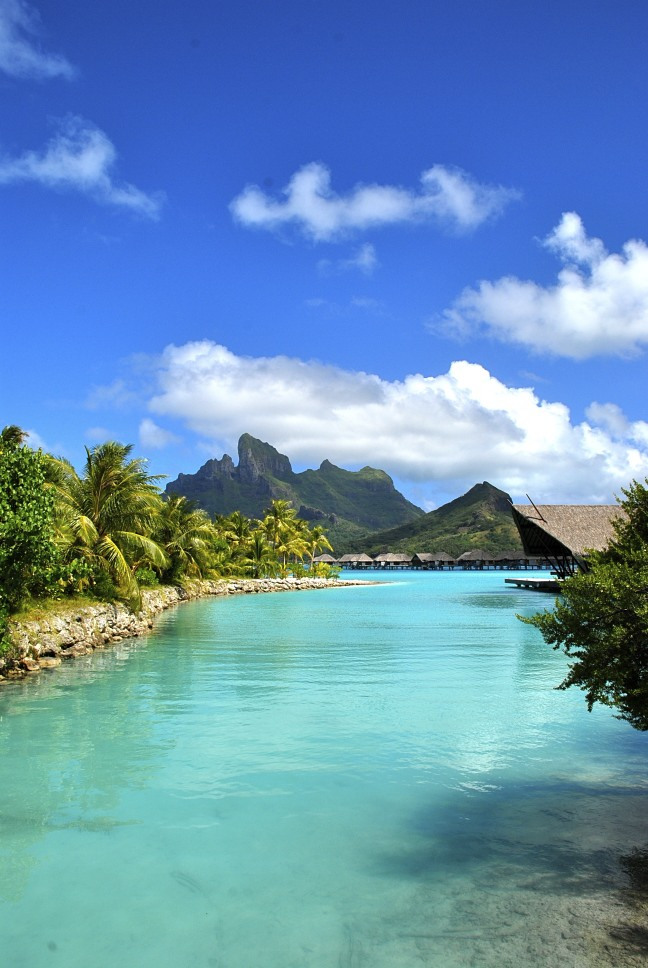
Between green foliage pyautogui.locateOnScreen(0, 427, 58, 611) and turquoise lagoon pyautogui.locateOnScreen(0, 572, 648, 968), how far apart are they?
2.11 m

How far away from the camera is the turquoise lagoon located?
3936 millimetres

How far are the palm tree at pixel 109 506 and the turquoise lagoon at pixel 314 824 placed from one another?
6.72 metres

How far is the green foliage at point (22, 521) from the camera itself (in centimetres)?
1131

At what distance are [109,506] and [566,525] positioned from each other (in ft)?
80.7

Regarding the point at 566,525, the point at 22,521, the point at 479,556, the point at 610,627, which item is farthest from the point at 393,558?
the point at 610,627

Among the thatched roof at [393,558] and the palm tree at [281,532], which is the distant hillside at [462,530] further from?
the palm tree at [281,532]

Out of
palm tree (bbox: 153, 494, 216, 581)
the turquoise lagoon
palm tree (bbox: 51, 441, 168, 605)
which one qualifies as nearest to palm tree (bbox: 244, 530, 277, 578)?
palm tree (bbox: 153, 494, 216, 581)

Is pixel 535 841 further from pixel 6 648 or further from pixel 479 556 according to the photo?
pixel 479 556

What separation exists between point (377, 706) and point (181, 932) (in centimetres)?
641

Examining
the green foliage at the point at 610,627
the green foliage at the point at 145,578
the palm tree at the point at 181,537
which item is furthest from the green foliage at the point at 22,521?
the palm tree at the point at 181,537

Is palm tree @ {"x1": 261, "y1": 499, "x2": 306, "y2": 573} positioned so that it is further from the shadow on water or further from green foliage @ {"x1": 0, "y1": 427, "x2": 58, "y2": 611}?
the shadow on water

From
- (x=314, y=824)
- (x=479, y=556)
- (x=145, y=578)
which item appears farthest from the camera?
(x=479, y=556)

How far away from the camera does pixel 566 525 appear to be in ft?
113

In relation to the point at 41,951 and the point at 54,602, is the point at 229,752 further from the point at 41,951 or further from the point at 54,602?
the point at 54,602
